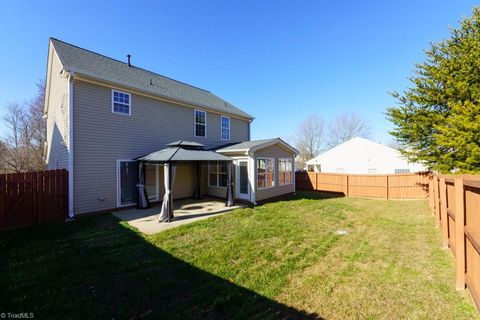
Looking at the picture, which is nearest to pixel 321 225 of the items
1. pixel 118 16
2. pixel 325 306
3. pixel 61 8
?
pixel 325 306

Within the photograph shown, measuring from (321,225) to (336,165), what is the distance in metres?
16.6

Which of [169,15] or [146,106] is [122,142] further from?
[169,15]

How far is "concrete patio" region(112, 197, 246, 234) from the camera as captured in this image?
21.8 ft

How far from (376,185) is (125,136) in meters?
14.9

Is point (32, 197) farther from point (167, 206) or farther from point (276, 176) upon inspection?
point (276, 176)

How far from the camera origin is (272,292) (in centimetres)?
324

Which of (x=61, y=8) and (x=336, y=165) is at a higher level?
(x=61, y=8)

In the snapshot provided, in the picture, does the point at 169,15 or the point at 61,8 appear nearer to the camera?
the point at 61,8

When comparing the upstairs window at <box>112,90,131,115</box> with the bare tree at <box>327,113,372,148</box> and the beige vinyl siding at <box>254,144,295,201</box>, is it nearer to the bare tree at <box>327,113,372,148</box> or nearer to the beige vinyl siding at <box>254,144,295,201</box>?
the beige vinyl siding at <box>254,144,295,201</box>

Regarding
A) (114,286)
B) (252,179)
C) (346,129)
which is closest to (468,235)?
(114,286)

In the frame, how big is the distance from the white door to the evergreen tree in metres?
8.94

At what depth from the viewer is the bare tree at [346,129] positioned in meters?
37.1

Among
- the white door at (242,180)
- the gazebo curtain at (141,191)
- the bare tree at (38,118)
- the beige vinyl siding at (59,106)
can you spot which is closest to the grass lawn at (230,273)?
the gazebo curtain at (141,191)

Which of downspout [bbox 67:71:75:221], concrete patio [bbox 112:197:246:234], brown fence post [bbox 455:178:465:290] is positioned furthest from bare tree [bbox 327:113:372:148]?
downspout [bbox 67:71:75:221]
